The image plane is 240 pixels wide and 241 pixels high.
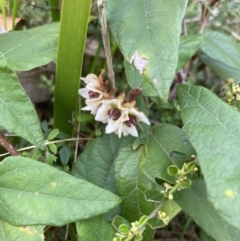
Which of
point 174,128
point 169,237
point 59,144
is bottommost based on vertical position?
point 169,237

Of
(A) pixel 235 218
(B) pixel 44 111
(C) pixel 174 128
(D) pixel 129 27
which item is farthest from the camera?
(B) pixel 44 111

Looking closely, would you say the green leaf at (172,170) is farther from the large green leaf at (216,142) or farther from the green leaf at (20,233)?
the green leaf at (20,233)

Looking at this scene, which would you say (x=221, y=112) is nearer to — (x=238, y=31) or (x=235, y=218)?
(x=235, y=218)

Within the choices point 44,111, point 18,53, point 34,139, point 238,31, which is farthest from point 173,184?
point 238,31

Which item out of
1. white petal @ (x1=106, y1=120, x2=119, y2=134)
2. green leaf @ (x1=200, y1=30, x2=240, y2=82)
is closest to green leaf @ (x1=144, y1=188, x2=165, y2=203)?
white petal @ (x1=106, y1=120, x2=119, y2=134)

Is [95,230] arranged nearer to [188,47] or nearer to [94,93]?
[94,93]

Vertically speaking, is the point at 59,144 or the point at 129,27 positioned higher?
the point at 129,27

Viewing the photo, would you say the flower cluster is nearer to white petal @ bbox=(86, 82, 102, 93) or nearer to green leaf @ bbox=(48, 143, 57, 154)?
white petal @ bbox=(86, 82, 102, 93)
